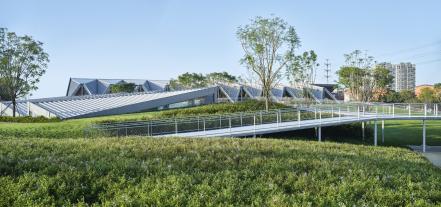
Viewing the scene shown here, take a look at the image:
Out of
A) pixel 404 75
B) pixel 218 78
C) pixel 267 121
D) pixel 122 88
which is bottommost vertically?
pixel 267 121

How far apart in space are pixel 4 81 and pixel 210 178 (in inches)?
1248

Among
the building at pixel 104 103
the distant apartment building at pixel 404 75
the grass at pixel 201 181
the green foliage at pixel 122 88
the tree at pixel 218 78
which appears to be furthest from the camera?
the distant apartment building at pixel 404 75

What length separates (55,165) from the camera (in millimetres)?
5473

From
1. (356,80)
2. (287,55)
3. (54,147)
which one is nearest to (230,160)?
(54,147)

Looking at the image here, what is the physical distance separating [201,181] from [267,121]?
56.5 ft

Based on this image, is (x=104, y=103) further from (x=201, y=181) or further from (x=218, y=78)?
(x=201, y=181)

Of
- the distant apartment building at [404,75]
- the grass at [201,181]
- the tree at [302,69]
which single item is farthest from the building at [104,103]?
the distant apartment building at [404,75]

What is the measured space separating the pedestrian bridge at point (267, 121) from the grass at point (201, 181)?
1170 cm

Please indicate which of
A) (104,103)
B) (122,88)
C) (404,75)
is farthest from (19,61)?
(404,75)

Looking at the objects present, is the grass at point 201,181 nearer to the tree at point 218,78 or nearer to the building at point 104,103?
the building at point 104,103

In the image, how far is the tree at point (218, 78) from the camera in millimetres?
63031

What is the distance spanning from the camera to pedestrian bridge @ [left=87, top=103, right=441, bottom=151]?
18922 mm

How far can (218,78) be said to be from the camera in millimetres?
63500

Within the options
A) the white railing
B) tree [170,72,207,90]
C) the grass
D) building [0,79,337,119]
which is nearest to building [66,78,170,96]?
tree [170,72,207,90]
